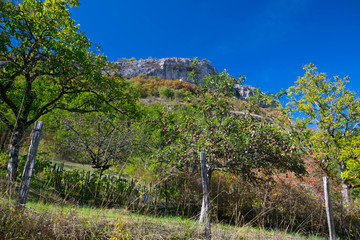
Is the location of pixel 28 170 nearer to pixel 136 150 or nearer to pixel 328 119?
pixel 136 150

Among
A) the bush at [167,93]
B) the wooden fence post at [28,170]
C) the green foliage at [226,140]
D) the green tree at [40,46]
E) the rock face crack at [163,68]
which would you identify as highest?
the rock face crack at [163,68]

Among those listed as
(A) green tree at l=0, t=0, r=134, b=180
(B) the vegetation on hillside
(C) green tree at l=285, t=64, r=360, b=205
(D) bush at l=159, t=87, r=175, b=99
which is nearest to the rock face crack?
(D) bush at l=159, t=87, r=175, b=99

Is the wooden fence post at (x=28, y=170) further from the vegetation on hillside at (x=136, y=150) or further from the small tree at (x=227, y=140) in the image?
the small tree at (x=227, y=140)

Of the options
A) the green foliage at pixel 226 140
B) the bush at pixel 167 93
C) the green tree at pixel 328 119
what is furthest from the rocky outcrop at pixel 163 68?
the green foliage at pixel 226 140

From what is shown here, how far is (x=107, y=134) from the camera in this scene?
11.0 m

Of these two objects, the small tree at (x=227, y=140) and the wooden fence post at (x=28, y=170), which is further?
the small tree at (x=227, y=140)

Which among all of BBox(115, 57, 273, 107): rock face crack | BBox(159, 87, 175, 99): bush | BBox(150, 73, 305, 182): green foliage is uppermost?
BBox(115, 57, 273, 107): rock face crack

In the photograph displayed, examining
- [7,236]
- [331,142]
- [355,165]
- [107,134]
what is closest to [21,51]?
[107,134]

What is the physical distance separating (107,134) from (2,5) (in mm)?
6510

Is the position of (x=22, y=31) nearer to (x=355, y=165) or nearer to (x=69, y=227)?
(x=69, y=227)

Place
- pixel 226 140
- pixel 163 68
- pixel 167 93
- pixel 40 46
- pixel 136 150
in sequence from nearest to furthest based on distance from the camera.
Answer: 1. pixel 226 140
2. pixel 40 46
3. pixel 136 150
4. pixel 167 93
5. pixel 163 68

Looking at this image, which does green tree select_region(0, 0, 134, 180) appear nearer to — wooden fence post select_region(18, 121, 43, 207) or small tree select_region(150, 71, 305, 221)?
wooden fence post select_region(18, 121, 43, 207)

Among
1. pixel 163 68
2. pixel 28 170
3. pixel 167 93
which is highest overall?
pixel 163 68

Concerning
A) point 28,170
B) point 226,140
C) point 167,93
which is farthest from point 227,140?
point 167,93
